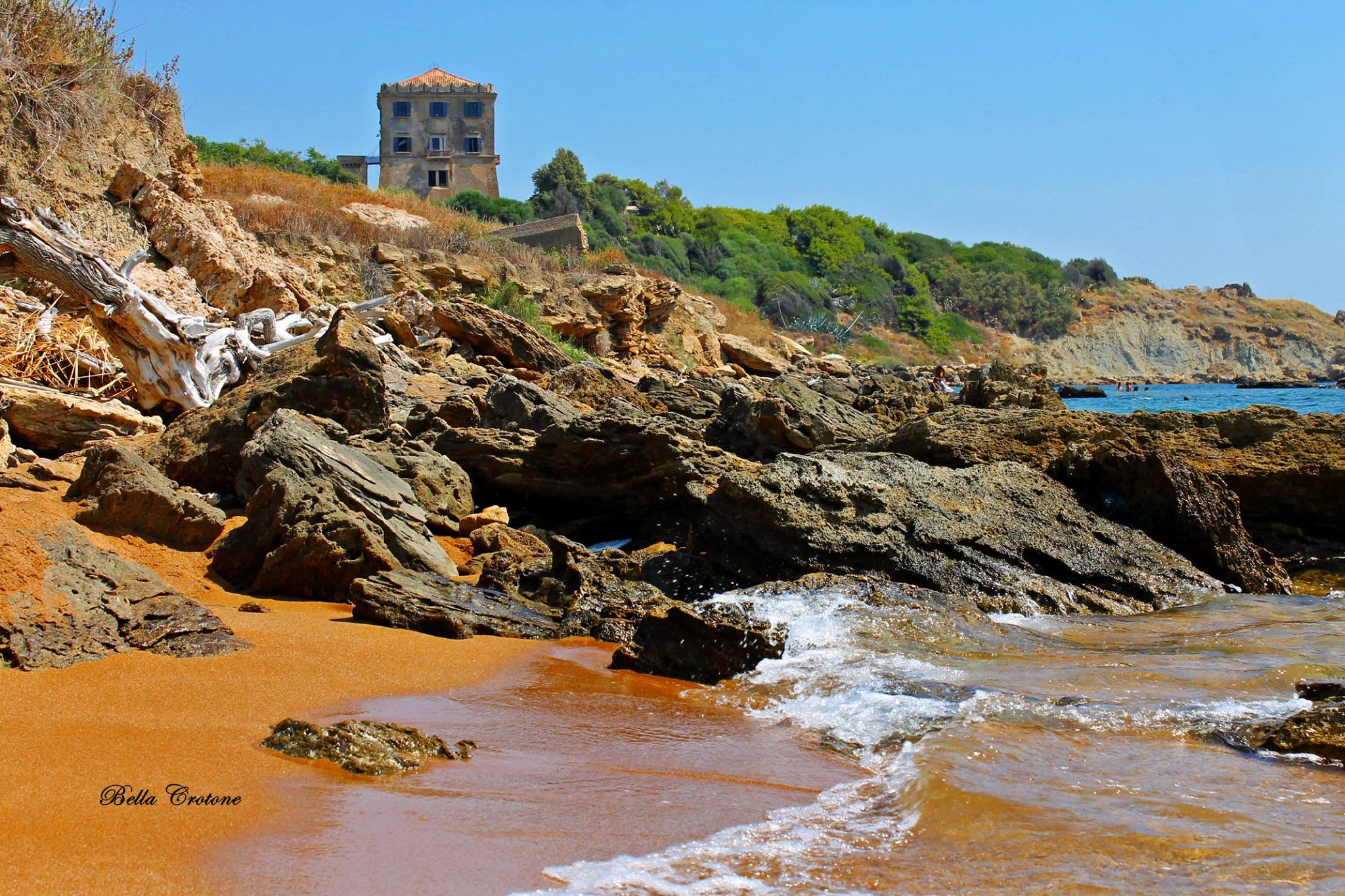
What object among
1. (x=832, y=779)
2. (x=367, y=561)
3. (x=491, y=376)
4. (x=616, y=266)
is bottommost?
(x=832, y=779)

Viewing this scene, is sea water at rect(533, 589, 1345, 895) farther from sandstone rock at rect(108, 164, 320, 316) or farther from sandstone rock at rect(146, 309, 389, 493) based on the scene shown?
sandstone rock at rect(108, 164, 320, 316)

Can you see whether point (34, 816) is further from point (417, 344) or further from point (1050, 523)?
point (417, 344)

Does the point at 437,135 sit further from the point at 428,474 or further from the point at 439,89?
the point at 428,474

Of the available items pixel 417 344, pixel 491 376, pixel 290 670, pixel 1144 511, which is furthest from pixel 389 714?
pixel 417 344

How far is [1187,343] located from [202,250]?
78.3 metres

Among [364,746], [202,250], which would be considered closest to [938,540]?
[364,746]

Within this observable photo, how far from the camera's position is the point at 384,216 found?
89.9 ft

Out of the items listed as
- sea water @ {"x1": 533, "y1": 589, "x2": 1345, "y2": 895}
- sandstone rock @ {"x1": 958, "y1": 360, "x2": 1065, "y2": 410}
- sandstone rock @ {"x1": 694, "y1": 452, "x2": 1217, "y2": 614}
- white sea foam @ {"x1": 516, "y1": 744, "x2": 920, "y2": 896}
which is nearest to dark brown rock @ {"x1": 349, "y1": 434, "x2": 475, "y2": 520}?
sandstone rock @ {"x1": 694, "y1": 452, "x2": 1217, "y2": 614}

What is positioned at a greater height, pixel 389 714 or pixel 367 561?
pixel 367 561

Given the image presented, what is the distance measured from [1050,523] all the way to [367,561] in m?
4.08

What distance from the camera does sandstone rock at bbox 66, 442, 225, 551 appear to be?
5977 mm

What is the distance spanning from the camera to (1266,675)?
4.74 m

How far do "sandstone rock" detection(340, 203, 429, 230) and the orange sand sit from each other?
21.8 m

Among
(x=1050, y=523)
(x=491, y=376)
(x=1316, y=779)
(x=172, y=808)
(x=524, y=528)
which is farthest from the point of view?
(x=491, y=376)
